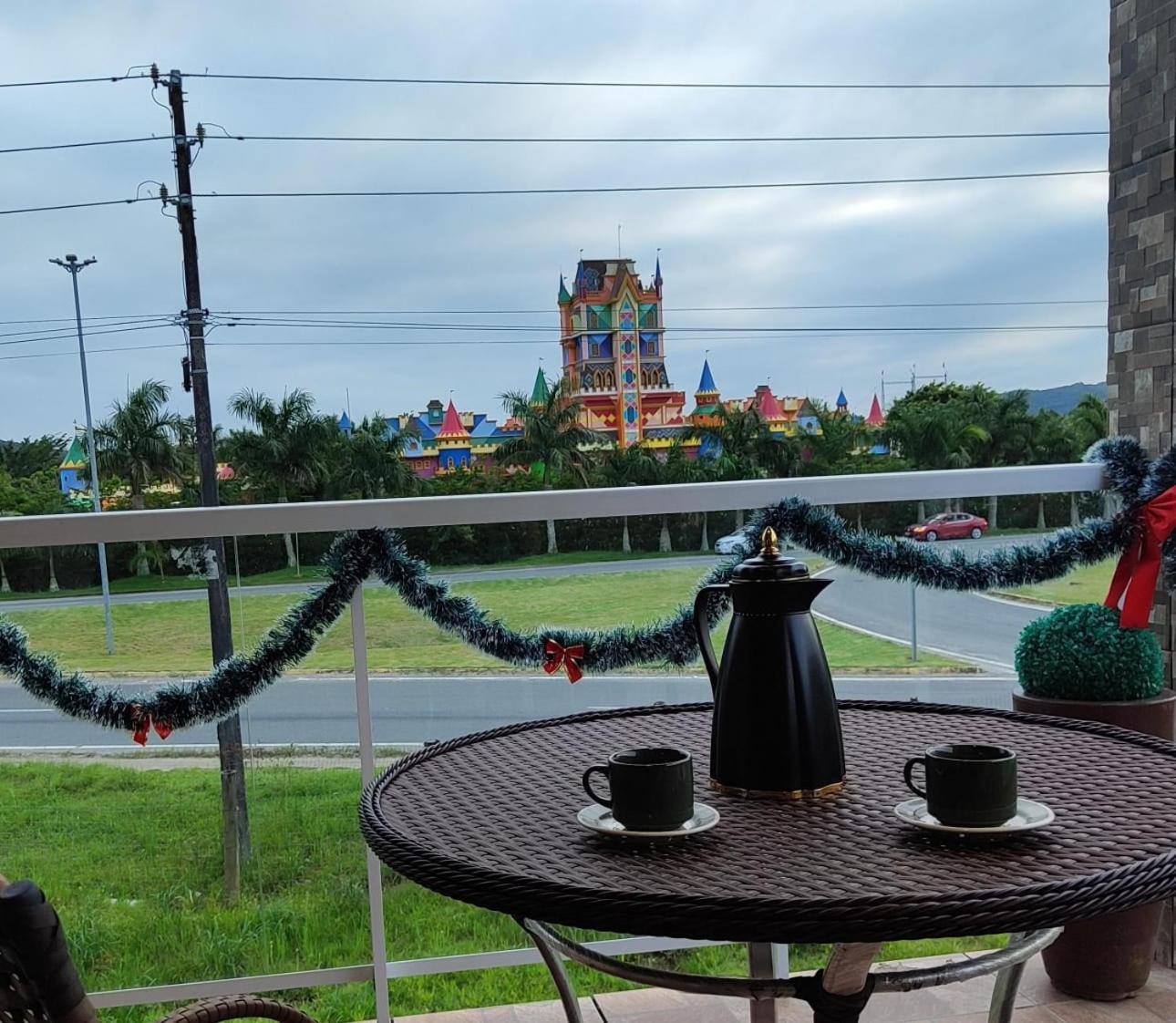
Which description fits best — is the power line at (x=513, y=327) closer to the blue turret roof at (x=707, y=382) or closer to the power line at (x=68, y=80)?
the blue turret roof at (x=707, y=382)

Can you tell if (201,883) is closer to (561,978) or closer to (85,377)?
(561,978)

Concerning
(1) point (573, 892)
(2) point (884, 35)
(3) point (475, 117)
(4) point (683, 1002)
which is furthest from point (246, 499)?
(1) point (573, 892)

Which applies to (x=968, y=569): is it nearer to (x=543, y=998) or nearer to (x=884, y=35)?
(x=543, y=998)

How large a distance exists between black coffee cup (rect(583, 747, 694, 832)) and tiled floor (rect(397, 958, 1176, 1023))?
1424mm

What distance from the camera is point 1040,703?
2277 mm

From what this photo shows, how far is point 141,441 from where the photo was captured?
9305 mm

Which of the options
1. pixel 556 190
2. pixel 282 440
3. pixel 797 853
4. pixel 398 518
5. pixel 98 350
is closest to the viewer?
pixel 797 853

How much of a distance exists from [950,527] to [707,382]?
7198mm

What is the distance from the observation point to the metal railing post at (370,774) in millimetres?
2197

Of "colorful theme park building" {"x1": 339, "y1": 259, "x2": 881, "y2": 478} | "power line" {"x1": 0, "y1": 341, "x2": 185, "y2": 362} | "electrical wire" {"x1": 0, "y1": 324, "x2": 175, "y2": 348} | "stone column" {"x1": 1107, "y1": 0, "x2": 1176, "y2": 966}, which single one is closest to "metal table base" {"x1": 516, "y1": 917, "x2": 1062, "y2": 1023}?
"stone column" {"x1": 1107, "y1": 0, "x2": 1176, "y2": 966}

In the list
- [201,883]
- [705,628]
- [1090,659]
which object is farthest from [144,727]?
[1090,659]

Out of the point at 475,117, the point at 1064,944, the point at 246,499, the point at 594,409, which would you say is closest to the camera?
the point at 1064,944

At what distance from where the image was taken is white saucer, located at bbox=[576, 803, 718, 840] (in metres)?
0.99

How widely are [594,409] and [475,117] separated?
3293 mm
